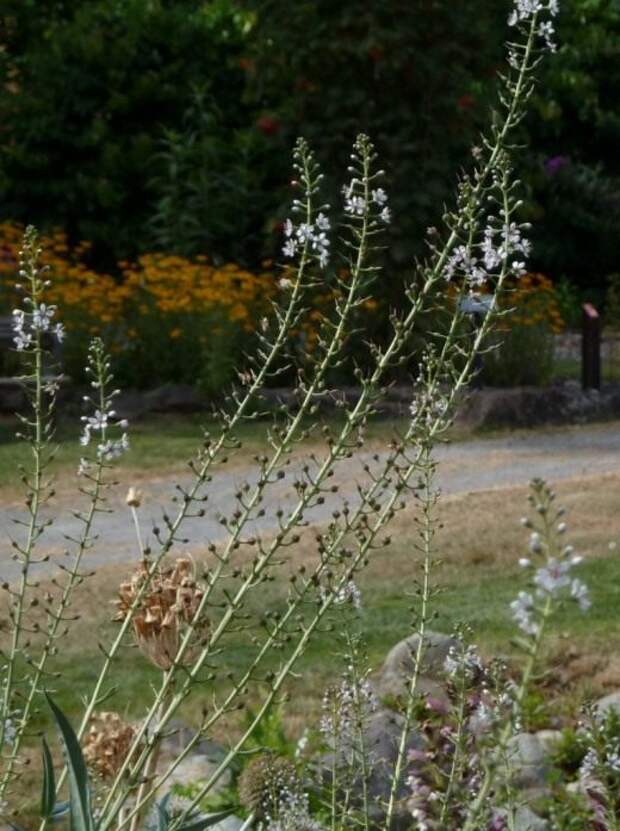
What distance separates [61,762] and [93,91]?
37.7ft

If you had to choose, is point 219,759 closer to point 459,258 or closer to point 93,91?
point 459,258

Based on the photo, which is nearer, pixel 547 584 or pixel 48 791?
pixel 547 584

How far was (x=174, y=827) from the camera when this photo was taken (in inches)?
97.7

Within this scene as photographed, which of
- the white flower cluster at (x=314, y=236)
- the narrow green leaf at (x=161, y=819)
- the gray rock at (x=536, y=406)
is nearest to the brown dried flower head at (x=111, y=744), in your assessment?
the narrow green leaf at (x=161, y=819)

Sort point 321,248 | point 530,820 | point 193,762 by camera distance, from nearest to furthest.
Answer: point 321,248
point 530,820
point 193,762

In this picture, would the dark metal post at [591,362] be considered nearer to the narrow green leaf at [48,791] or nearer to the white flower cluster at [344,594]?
the white flower cluster at [344,594]

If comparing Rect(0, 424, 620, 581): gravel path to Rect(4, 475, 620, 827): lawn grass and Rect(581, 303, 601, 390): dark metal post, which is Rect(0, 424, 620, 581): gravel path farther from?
Rect(581, 303, 601, 390): dark metal post

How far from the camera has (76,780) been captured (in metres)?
2.33

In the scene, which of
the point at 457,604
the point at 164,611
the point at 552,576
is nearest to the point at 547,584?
the point at 552,576

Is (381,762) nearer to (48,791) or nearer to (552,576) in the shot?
(48,791)

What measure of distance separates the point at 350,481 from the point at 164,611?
644cm

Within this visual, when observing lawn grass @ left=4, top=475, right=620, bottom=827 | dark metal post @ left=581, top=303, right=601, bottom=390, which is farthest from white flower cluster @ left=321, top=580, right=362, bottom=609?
dark metal post @ left=581, top=303, right=601, bottom=390

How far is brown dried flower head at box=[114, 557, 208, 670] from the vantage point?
2863 millimetres

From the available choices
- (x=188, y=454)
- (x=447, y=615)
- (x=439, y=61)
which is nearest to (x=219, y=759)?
(x=447, y=615)
